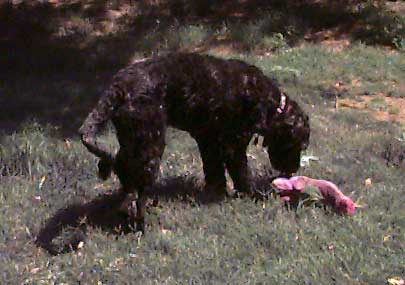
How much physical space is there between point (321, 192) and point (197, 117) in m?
1.07

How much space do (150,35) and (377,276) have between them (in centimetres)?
704

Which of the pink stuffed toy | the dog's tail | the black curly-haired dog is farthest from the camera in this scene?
the pink stuffed toy

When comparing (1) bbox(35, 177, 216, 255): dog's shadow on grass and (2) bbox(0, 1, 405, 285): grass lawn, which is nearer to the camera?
(2) bbox(0, 1, 405, 285): grass lawn

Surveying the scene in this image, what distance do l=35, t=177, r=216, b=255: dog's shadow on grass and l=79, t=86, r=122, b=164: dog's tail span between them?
0.39 metres

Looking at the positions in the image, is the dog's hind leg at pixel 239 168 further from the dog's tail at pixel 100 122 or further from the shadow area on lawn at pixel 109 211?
the dog's tail at pixel 100 122

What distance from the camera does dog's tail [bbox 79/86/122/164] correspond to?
16.5 ft

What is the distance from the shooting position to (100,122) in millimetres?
5102

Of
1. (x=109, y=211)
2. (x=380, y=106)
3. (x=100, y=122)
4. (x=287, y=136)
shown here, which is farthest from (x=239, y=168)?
(x=380, y=106)

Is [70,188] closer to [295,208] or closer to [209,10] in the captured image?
[295,208]

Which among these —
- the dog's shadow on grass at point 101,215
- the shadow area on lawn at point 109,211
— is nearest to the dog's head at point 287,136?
the shadow area on lawn at point 109,211

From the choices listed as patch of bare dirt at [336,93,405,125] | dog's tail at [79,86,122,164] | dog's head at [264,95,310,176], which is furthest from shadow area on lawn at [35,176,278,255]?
patch of bare dirt at [336,93,405,125]

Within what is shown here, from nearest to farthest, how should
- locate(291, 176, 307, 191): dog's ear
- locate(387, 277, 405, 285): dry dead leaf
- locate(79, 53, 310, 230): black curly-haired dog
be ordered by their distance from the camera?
locate(387, 277, 405, 285): dry dead leaf, locate(79, 53, 310, 230): black curly-haired dog, locate(291, 176, 307, 191): dog's ear

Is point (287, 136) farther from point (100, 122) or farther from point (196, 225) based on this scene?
point (100, 122)

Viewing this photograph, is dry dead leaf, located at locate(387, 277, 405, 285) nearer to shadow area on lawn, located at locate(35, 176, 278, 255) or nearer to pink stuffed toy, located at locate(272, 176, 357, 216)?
pink stuffed toy, located at locate(272, 176, 357, 216)
